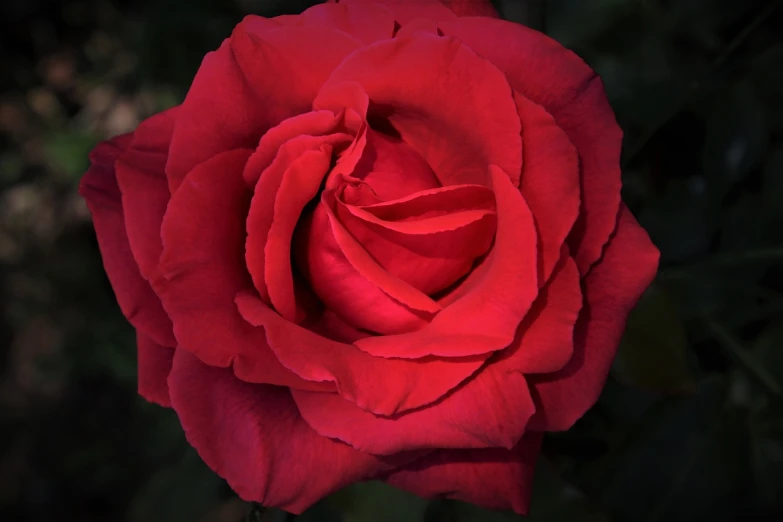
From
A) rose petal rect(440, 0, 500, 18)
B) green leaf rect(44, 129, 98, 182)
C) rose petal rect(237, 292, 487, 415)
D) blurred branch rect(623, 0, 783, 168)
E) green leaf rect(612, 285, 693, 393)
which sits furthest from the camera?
green leaf rect(44, 129, 98, 182)

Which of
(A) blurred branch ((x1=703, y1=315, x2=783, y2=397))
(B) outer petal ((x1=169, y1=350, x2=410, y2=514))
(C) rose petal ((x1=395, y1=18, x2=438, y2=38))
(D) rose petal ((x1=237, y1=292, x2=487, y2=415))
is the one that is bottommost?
(A) blurred branch ((x1=703, y1=315, x2=783, y2=397))

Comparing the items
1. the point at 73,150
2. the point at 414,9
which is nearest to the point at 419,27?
the point at 414,9

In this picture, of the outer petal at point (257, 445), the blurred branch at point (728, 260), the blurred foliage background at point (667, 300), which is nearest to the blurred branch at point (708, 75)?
the blurred foliage background at point (667, 300)

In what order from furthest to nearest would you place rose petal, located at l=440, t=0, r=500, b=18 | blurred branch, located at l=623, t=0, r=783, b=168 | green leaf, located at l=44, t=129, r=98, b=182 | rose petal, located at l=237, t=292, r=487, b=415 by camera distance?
green leaf, located at l=44, t=129, r=98, b=182 < blurred branch, located at l=623, t=0, r=783, b=168 < rose petal, located at l=440, t=0, r=500, b=18 < rose petal, located at l=237, t=292, r=487, b=415

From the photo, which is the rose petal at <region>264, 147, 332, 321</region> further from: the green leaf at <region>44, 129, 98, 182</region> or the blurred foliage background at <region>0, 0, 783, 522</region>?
the green leaf at <region>44, 129, 98, 182</region>

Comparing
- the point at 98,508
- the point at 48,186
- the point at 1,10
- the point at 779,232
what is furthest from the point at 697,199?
the point at 1,10

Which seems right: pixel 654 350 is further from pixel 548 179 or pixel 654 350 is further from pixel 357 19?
pixel 357 19

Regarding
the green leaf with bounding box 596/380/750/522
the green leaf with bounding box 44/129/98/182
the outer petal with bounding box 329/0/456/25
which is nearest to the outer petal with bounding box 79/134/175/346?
the outer petal with bounding box 329/0/456/25

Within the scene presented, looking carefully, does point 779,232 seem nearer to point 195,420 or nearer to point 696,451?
point 696,451
